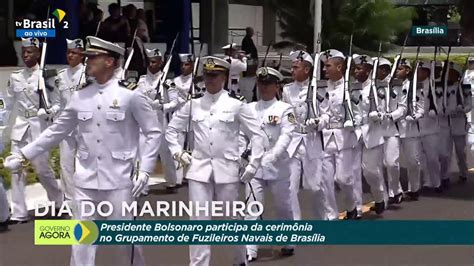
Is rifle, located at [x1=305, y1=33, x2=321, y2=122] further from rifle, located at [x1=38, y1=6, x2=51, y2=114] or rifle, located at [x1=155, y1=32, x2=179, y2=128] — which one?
rifle, located at [x1=38, y1=6, x2=51, y2=114]

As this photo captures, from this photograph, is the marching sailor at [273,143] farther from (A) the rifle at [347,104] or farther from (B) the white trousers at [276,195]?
(A) the rifle at [347,104]

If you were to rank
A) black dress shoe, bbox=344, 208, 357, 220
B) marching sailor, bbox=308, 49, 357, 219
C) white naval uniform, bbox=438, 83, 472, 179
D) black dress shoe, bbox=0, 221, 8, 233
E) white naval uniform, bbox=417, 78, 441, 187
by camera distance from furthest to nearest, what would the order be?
white naval uniform, bbox=417, 78, 441, 187 → marching sailor, bbox=308, 49, 357, 219 → white naval uniform, bbox=438, 83, 472, 179 → black dress shoe, bbox=0, 221, 8, 233 → black dress shoe, bbox=344, 208, 357, 220

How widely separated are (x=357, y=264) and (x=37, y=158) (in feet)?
6.13

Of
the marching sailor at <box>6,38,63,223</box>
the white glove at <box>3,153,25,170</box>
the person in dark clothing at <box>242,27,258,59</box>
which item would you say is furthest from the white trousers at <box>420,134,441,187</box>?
the white glove at <box>3,153,25,170</box>

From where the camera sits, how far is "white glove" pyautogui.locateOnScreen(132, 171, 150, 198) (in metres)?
4.87

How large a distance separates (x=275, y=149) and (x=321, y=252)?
2.21ft

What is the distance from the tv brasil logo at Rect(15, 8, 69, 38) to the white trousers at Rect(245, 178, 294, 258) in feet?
4.53

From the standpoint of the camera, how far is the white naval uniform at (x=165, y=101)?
17.8 ft

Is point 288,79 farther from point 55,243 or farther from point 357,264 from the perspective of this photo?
point 55,243

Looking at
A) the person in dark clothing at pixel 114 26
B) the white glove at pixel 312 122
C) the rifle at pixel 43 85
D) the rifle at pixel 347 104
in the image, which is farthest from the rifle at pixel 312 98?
the rifle at pixel 43 85

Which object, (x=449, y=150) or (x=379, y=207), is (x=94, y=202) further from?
(x=449, y=150)

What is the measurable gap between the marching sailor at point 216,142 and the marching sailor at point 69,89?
55 cm

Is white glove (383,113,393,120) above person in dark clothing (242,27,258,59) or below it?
below

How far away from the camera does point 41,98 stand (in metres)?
5.77
